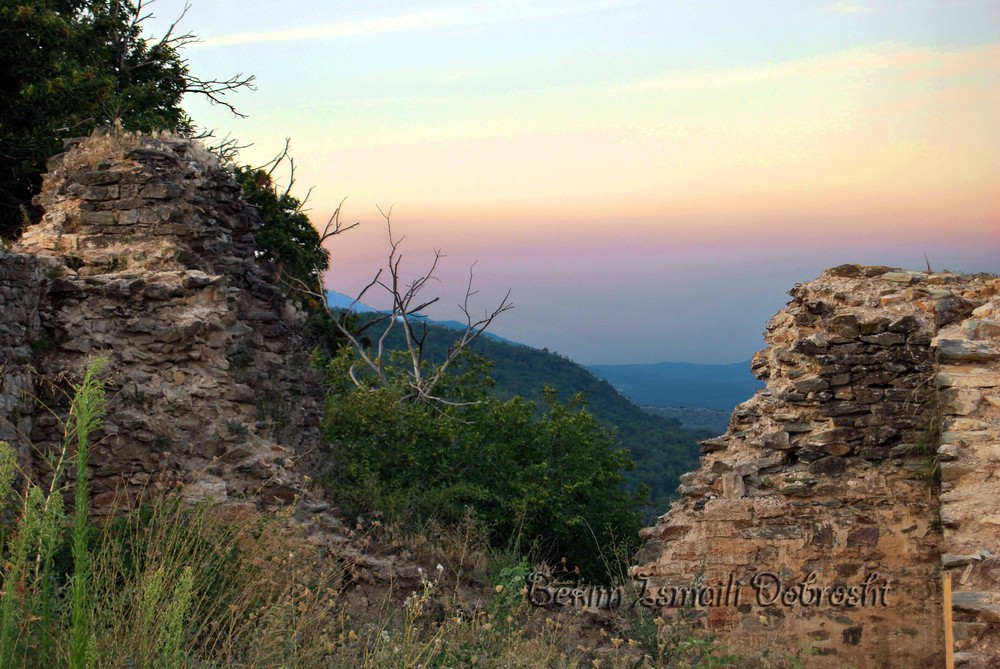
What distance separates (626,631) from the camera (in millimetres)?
6027

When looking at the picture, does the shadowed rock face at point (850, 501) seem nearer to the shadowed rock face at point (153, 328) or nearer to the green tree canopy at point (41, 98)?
the shadowed rock face at point (153, 328)

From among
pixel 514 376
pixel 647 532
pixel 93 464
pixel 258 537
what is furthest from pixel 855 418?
pixel 514 376

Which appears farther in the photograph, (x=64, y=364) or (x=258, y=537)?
(x=64, y=364)

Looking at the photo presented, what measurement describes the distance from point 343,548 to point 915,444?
14.5 feet

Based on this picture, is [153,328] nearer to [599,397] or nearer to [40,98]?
[40,98]

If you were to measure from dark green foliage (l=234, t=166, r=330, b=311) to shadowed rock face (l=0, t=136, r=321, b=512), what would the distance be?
6008mm

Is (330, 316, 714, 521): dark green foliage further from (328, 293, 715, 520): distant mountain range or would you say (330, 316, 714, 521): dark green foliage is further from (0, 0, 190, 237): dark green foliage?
(0, 0, 190, 237): dark green foliage

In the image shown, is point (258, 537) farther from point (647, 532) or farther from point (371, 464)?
point (371, 464)

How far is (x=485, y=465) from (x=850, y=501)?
6.92 metres

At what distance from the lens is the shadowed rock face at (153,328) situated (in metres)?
6.23

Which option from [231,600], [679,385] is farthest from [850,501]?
[679,385]

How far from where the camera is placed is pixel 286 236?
52.1 feet

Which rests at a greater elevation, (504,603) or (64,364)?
(64,364)

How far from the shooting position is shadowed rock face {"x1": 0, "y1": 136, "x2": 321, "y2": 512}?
6.23m
